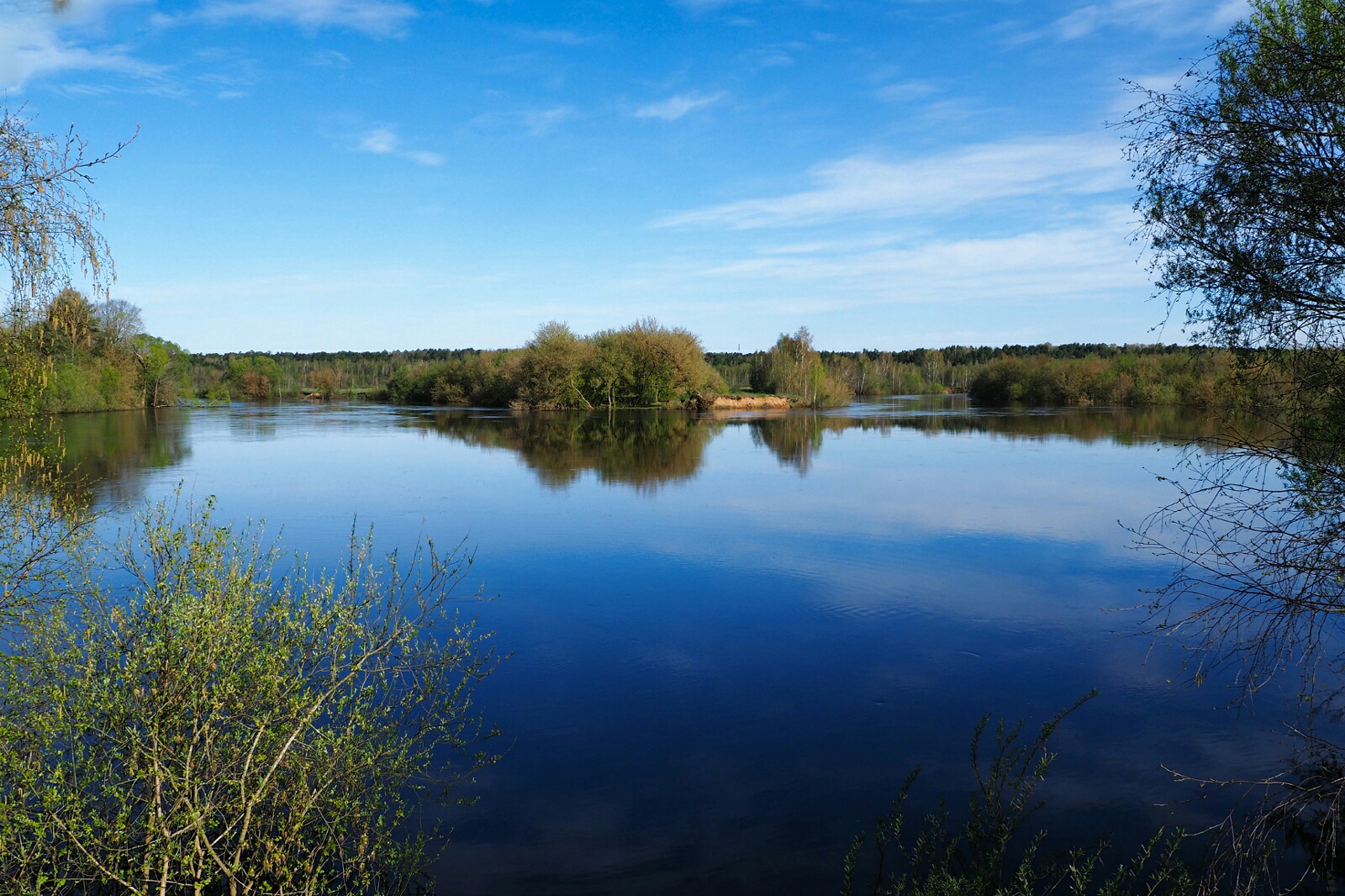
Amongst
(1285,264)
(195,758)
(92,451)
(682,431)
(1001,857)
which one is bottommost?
(1001,857)

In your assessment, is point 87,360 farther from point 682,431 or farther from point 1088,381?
point 1088,381

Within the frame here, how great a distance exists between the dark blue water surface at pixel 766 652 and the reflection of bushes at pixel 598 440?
567mm

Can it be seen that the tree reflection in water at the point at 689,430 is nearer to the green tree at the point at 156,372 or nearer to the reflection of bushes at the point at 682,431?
the reflection of bushes at the point at 682,431

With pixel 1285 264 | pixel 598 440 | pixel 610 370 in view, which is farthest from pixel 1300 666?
pixel 610 370

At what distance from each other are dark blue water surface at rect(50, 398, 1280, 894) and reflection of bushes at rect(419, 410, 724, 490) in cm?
57

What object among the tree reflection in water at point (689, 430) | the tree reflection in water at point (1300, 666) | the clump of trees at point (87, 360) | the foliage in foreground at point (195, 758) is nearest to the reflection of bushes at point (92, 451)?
the clump of trees at point (87, 360)

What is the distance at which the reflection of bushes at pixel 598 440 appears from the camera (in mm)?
20812

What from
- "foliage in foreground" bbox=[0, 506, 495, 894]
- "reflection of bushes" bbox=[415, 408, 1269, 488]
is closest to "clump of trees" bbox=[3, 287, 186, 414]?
"foliage in foreground" bbox=[0, 506, 495, 894]

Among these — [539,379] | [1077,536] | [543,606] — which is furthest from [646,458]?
[539,379]

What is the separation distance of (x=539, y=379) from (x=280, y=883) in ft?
166

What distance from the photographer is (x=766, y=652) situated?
311 inches

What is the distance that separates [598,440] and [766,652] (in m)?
22.6

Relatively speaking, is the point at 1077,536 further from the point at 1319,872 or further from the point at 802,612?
the point at 1319,872

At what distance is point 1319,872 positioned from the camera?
471 centimetres
